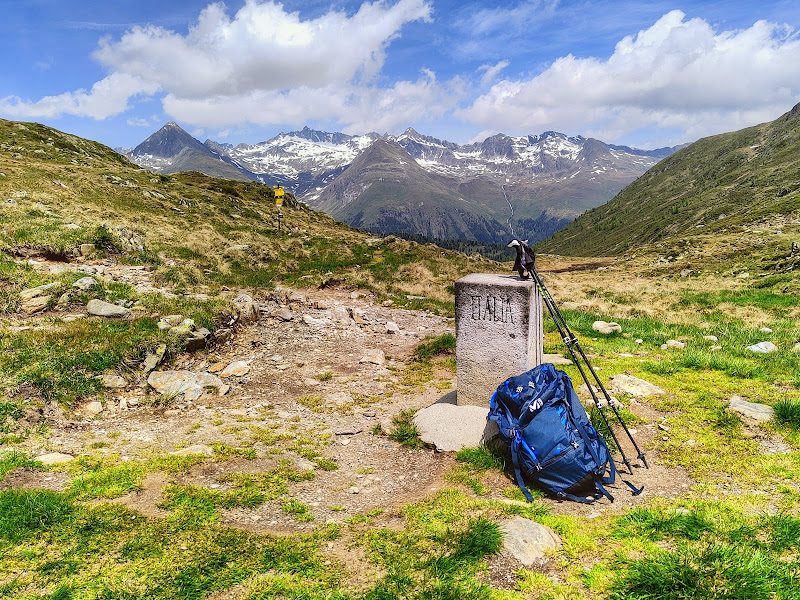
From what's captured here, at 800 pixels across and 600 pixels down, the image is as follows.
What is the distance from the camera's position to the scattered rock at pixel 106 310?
12.6 metres

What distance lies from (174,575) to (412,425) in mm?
5199

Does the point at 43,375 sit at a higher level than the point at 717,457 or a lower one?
higher

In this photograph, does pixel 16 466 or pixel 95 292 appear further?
pixel 95 292

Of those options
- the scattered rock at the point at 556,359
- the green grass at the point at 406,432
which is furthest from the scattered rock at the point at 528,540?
the scattered rock at the point at 556,359

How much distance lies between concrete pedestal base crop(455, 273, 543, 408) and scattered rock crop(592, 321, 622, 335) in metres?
7.84

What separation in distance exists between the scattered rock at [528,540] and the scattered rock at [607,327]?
39.5ft

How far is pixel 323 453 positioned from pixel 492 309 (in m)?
4.75

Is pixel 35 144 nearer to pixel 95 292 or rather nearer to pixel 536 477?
pixel 95 292

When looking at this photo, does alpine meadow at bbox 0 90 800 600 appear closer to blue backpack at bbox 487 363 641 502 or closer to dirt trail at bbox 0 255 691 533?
dirt trail at bbox 0 255 691 533

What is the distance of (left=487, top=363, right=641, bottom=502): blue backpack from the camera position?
6.21m

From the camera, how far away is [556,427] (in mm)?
6500

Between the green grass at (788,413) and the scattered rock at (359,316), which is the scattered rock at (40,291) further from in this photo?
the green grass at (788,413)

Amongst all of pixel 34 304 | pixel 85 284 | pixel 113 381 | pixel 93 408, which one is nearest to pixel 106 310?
pixel 34 304

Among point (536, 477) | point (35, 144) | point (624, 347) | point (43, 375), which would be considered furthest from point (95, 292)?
point (35, 144)
